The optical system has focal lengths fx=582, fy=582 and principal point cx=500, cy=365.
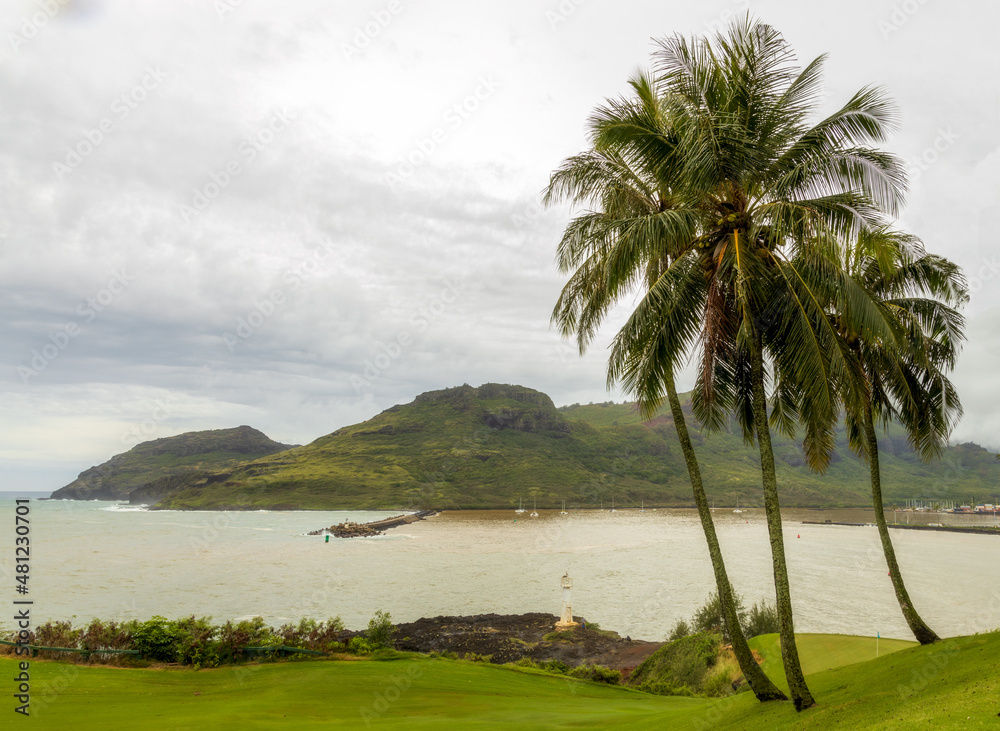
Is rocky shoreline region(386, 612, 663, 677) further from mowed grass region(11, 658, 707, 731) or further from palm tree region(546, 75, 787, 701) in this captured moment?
palm tree region(546, 75, 787, 701)

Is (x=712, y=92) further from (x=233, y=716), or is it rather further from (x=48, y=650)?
(x=48, y=650)

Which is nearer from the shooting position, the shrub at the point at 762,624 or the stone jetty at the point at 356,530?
the shrub at the point at 762,624

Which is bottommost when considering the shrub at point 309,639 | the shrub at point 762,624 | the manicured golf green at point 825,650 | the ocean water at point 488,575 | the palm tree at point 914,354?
the ocean water at point 488,575

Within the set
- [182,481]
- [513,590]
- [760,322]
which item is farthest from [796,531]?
[182,481]

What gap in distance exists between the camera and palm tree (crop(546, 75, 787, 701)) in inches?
391

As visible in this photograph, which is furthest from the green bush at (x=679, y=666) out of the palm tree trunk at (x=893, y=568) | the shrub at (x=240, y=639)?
the shrub at (x=240, y=639)

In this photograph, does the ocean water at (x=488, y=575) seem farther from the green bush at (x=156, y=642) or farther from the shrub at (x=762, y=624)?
the green bush at (x=156, y=642)

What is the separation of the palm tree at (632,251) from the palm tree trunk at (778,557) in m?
1.09

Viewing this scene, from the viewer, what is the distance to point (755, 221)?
396 inches

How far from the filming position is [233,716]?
10484 millimetres

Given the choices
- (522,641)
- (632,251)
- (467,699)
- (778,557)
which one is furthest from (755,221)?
(522,641)

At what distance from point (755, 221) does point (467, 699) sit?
479 inches

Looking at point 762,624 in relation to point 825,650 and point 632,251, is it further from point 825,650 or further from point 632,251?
point 632,251

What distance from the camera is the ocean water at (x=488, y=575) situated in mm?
38469
